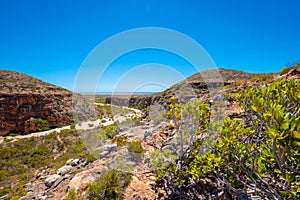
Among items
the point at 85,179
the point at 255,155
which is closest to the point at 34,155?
the point at 85,179

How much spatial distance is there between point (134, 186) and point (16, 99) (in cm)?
2627

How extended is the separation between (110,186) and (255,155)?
11.5 ft

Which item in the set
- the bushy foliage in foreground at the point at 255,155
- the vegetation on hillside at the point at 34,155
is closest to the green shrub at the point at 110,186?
the bushy foliage in foreground at the point at 255,155

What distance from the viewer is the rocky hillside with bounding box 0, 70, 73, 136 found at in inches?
952

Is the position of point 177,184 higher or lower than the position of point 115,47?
lower

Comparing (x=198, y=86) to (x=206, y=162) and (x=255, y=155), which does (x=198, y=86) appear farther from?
(x=255, y=155)

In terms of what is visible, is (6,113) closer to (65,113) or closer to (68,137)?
(65,113)

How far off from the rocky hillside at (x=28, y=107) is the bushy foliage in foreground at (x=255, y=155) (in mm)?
26529

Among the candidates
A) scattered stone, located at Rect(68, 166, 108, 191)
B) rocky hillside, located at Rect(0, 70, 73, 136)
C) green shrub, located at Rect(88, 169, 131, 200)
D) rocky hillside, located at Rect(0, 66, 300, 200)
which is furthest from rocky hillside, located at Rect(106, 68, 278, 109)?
rocky hillside, located at Rect(0, 70, 73, 136)

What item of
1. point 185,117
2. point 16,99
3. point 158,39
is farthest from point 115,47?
point 16,99

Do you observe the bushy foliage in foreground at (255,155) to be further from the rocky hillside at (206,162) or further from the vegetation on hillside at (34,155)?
the vegetation on hillside at (34,155)

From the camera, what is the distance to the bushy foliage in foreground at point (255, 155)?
6.14ft

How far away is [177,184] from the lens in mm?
4164

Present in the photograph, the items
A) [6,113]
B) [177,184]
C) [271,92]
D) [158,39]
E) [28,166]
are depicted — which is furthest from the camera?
[6,113]
